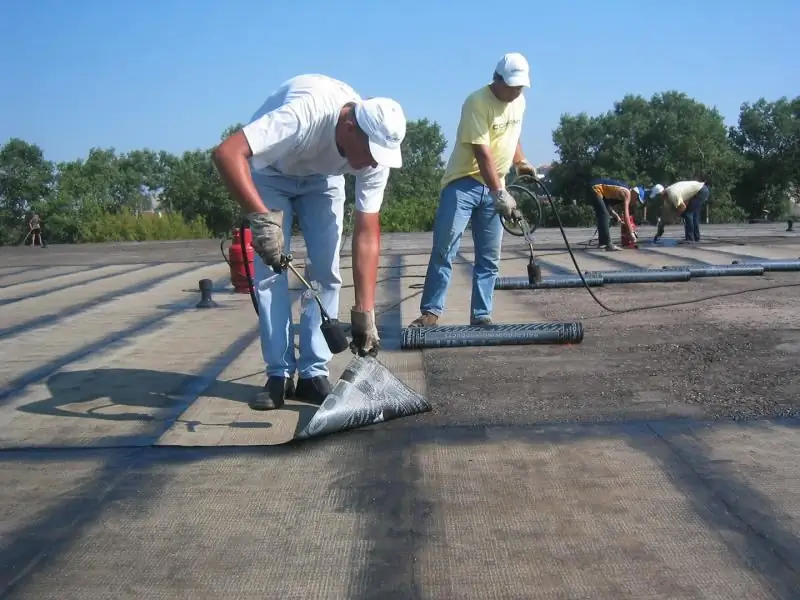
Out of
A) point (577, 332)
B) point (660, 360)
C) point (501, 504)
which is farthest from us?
point (577, 332)

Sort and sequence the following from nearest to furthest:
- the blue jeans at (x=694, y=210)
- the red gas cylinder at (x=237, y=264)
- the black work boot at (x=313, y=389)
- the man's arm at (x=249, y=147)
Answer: the man's arm at (x=249, y=147) < the black work boot at (x=313, y=389) < the red gas cylinder at (x=237, y=264) < the blue jeans at (x=694, y=210)

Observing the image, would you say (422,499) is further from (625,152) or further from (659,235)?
(625,152)

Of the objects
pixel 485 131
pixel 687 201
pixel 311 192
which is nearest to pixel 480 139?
pixel 485 131

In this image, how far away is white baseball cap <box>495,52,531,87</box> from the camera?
461 centimetres

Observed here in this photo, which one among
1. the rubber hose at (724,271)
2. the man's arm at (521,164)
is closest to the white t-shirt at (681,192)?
the rubber hose at (724,271)

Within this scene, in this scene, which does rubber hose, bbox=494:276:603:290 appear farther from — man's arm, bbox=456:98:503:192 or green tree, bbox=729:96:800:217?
green tree, bbox=729:96:800:217

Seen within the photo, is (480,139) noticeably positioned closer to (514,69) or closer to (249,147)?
(514,69)

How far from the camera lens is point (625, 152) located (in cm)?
4728

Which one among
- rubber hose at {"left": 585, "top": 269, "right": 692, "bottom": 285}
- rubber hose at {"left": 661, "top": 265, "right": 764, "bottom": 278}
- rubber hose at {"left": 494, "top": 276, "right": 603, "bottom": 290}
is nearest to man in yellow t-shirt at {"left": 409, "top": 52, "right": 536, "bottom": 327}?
rubber hose at {"left": 494, "top": 276, "right": 603, "bottom": 290}

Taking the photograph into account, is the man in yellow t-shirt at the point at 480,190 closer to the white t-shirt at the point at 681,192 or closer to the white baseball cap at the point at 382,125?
the white baseball cap at the point at 382,125

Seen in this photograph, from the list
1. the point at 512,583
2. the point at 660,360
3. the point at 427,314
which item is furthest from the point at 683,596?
the point at 427,314

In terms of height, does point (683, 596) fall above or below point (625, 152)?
below

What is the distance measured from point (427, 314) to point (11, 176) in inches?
1959

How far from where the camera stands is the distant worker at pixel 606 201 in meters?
11.0
